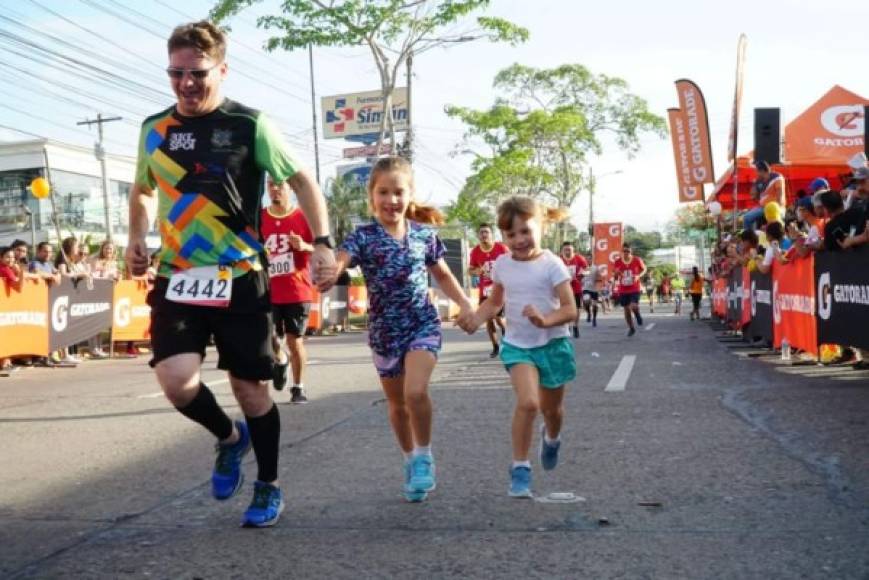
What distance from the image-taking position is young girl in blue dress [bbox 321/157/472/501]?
16.0ft

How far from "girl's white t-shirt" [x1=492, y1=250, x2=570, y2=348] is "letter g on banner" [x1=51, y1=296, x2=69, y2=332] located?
38.2ft

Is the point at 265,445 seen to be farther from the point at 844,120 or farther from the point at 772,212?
the point at 844,120

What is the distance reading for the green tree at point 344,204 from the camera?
213ft

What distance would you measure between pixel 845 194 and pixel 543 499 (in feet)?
31.2

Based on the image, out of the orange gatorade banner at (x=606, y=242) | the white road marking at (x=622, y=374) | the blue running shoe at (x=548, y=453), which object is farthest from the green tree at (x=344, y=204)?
the blue running shoe at (x=548, y=453)

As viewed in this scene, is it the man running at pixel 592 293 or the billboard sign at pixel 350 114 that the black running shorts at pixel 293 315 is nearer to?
the man running at pixel 592 293

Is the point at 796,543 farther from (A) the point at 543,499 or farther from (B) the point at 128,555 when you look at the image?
(B) the point at 128,555

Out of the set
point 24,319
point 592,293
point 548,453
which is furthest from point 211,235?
point 592,293

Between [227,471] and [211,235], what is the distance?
3.33ft

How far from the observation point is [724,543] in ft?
12.6

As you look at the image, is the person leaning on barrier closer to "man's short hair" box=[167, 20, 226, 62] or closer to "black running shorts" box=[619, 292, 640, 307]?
"black running shorts" box=[619, 292, 640, 307]

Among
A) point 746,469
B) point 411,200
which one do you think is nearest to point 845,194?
point 746,469

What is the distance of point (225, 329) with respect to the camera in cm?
420

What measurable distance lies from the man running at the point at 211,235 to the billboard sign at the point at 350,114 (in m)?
70.3
